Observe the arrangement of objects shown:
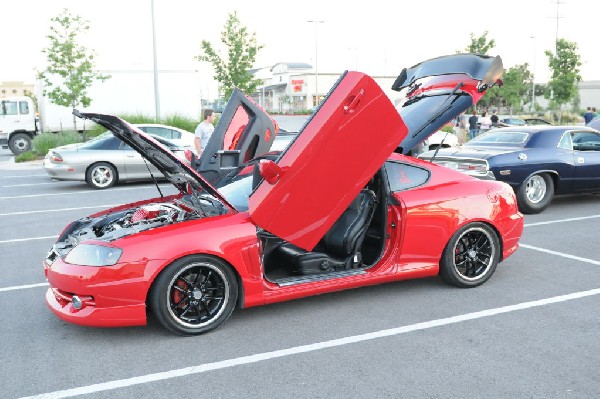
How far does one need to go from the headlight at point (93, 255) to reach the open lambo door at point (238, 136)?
7.97 feet

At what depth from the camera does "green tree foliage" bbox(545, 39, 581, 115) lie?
3678 cm

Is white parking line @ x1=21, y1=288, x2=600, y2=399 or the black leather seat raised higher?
the black leather seat

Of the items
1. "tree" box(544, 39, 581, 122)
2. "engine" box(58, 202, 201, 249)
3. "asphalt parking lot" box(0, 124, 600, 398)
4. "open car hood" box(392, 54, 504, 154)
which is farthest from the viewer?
"tree" box(544, 39, 581, 122)

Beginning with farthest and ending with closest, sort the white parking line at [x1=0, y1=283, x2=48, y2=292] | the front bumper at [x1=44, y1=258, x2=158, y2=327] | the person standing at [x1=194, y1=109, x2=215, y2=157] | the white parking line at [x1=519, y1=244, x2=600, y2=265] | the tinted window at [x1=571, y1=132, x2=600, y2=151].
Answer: the person standing at [x1=194, y1=109, x2=215, y2=157], the tinted window at [x1=571, y1=132, x2=600, y2=151], the white parking line at [x1=519, y1=244, x2=600, y2=265], the white parking line at [x1=0, y1=283, x2=48, y2=292], the front bumper at [x1=44, y1=258, x2=158, y2=327]

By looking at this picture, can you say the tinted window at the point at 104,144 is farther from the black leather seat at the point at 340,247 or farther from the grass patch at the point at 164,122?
the black leather seat at the point at 340,247

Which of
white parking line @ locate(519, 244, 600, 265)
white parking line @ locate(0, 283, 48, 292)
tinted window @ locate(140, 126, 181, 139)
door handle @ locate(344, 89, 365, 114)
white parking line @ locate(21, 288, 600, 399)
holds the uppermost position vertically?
door handle @ locate(344, 89, 365, 114)

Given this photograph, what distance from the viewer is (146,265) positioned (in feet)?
13.3

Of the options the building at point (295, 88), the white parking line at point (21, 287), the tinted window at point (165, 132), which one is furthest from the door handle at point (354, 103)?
the building at point (295, 88)

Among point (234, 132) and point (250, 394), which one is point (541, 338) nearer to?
point (250, 394)

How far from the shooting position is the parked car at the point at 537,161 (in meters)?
9.16

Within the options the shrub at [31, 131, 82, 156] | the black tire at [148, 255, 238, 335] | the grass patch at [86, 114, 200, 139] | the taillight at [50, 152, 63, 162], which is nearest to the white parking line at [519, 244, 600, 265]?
the black tire at [148, 255, 238, 335]

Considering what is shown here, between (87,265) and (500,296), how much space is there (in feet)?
11.8

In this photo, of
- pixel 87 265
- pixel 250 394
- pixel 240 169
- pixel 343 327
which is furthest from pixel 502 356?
pixel 240 169

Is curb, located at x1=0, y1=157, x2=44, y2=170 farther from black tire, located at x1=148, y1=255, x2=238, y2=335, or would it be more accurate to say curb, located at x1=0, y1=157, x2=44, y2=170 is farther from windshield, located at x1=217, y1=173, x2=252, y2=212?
black tire, located at x1=148, y1=255, x2=238, y2=335
